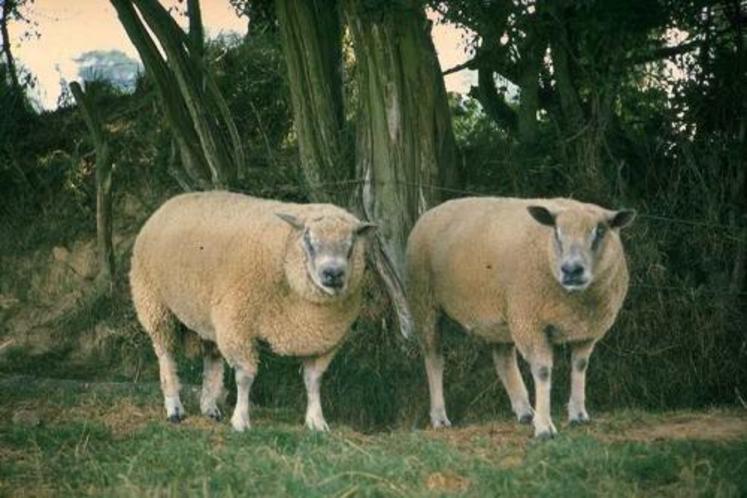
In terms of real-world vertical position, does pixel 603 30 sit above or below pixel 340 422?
above

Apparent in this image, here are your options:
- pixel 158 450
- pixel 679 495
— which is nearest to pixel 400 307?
pixel 158 450

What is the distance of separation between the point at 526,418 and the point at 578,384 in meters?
0.70

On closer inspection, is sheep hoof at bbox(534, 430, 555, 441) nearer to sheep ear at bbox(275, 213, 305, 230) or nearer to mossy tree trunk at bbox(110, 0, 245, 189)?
sheep ear at bbox(275, 213, 305, 230)

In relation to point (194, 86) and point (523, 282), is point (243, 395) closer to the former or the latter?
point (523, 282)

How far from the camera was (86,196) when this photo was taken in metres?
19.1

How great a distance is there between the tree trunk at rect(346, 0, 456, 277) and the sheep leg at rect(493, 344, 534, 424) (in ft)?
6.94

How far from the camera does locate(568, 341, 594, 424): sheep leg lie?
11320 millimetres

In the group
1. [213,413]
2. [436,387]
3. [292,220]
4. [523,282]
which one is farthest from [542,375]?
[213,413]

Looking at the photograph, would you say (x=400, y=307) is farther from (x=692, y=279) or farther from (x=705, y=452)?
(x=705, y=452)

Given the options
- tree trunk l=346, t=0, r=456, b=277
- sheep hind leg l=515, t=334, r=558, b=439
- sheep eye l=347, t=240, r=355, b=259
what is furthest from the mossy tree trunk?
sheep hind leg l=515, t=334, r=558, b=439

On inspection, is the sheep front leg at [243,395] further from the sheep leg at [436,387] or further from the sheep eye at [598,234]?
the sheep eye at [598,234]

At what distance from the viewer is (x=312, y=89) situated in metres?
15.2

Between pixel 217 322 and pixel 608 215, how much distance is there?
3040 mm

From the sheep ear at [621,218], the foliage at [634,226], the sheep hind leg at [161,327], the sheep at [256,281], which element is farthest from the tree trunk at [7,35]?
the sheep ear at [621,218]
